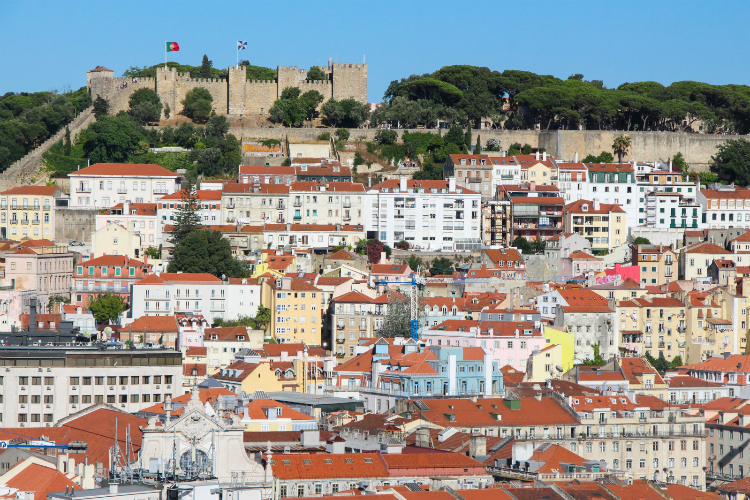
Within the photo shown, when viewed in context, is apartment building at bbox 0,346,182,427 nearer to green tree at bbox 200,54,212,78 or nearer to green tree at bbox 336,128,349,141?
green tree at bbox 336,128,349,141

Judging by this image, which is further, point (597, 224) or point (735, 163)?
point (735, 163)

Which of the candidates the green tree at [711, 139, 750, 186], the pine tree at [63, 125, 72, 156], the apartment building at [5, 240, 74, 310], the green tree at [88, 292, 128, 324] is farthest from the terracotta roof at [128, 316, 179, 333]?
the green tree at [711, 139, 750, 186]

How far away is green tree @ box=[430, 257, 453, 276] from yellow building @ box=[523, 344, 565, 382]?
14.6m

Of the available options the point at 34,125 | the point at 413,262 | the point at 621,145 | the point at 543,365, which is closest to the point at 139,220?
the point at 413,262

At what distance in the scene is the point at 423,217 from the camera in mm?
74375

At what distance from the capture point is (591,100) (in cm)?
9106

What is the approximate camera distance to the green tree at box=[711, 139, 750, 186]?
283 feet

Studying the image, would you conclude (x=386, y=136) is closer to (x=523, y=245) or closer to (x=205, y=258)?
(x=523, y=245)

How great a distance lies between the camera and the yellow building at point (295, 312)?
62.7m

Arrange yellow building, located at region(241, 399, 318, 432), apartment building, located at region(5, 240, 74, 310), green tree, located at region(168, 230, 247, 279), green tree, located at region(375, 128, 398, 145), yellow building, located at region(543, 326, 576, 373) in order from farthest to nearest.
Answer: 1. green tree, located at region(375, 128, 398, 145)
2. green tree, located at region(168, 230, 247, 279)
3. apartment building, located at region(5, 240, 74, 310)
4. yellow building, located at region(543, 326, 576, 373)
5. yellow building, located at region(241, 399, 318, 432)

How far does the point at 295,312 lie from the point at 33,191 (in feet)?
68.5

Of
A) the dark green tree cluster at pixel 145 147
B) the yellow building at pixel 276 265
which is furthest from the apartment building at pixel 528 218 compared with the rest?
the dark green tree cluster at pixel 145 147

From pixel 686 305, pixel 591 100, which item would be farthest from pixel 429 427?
pixel 591 100

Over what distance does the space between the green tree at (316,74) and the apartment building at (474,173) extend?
1671 cm
